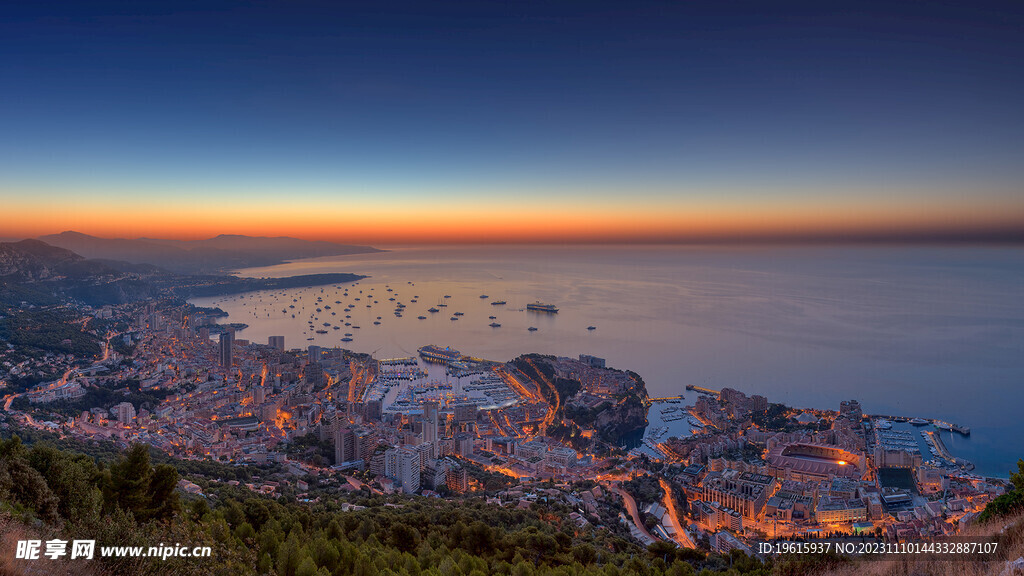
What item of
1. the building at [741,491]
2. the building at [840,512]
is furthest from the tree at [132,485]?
the building at [840,512]

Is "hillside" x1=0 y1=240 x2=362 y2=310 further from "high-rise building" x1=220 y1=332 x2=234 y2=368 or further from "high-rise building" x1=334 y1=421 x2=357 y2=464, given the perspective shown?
"high-rise building" x1=334 y1=421 x2=357 y2=464

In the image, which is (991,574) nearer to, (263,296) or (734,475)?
(734,475)

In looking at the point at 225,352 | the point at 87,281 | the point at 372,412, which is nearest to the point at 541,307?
the point at 225,352

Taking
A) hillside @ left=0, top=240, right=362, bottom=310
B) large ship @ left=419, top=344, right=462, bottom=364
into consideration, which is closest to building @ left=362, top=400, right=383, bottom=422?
large ship @ left=419, top=344, right=462, bottom=364

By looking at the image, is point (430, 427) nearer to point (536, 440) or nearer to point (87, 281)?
point (536, 440)

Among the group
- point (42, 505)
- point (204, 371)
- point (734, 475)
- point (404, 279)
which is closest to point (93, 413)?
point (204, 371)

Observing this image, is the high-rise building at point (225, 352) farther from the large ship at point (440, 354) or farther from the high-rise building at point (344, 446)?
the high-rise building at point (344, 446)
